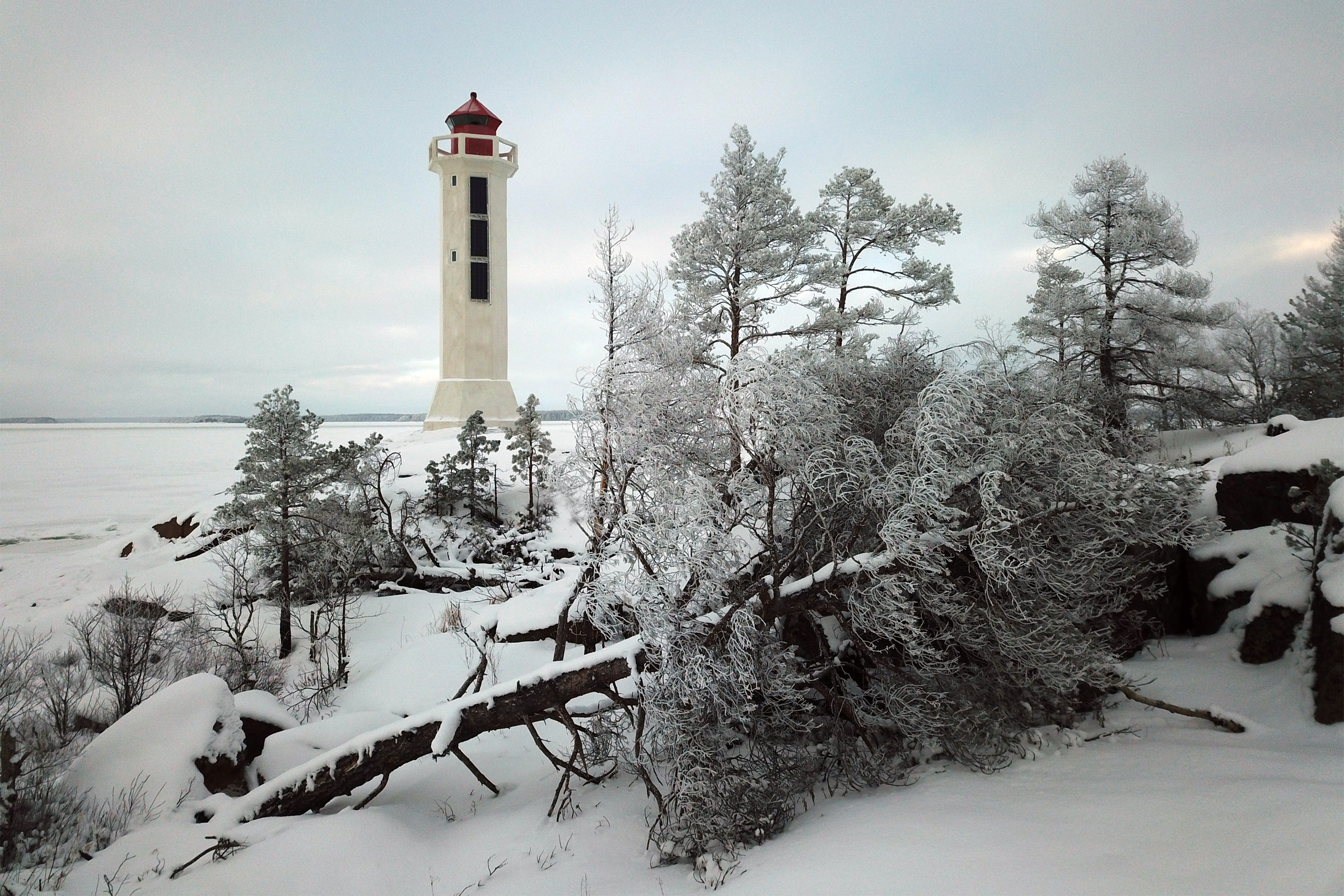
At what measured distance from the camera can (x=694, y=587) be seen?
5.40 meters

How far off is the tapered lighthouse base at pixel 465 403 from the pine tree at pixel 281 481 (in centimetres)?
1009

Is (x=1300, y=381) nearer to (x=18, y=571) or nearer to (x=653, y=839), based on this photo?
(x=653, y=839)

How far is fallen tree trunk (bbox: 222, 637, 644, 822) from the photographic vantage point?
5844 millimetres

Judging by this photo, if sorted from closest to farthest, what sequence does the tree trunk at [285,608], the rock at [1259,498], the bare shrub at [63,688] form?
the rock at [1259,498], the bare shrub at [63,688], the tree trunk at [285,608]

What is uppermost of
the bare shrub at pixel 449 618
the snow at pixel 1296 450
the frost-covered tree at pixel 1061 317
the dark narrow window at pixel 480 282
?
the dark narrow window at pixel 480 282

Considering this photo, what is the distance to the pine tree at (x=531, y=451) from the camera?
1756cm

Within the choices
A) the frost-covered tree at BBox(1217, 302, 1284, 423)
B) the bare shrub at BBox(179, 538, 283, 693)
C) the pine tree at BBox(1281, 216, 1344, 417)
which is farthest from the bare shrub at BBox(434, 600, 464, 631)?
the frost-covered tree at BBox(1217, 302, 1284, 423)

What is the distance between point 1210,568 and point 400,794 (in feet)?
31.1

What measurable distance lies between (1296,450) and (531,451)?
15.3 meters

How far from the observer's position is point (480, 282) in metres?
23.9

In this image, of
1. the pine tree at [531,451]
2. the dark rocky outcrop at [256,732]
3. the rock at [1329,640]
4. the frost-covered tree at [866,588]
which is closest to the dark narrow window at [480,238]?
the pine tree at [531,451]

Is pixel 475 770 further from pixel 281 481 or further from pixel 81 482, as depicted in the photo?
pixel 281 481

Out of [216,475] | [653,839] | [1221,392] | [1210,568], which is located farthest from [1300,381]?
[216,475]

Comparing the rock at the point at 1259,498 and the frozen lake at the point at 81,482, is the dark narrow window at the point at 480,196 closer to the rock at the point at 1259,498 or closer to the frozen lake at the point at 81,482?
the frozen lake at the point at 81,482
